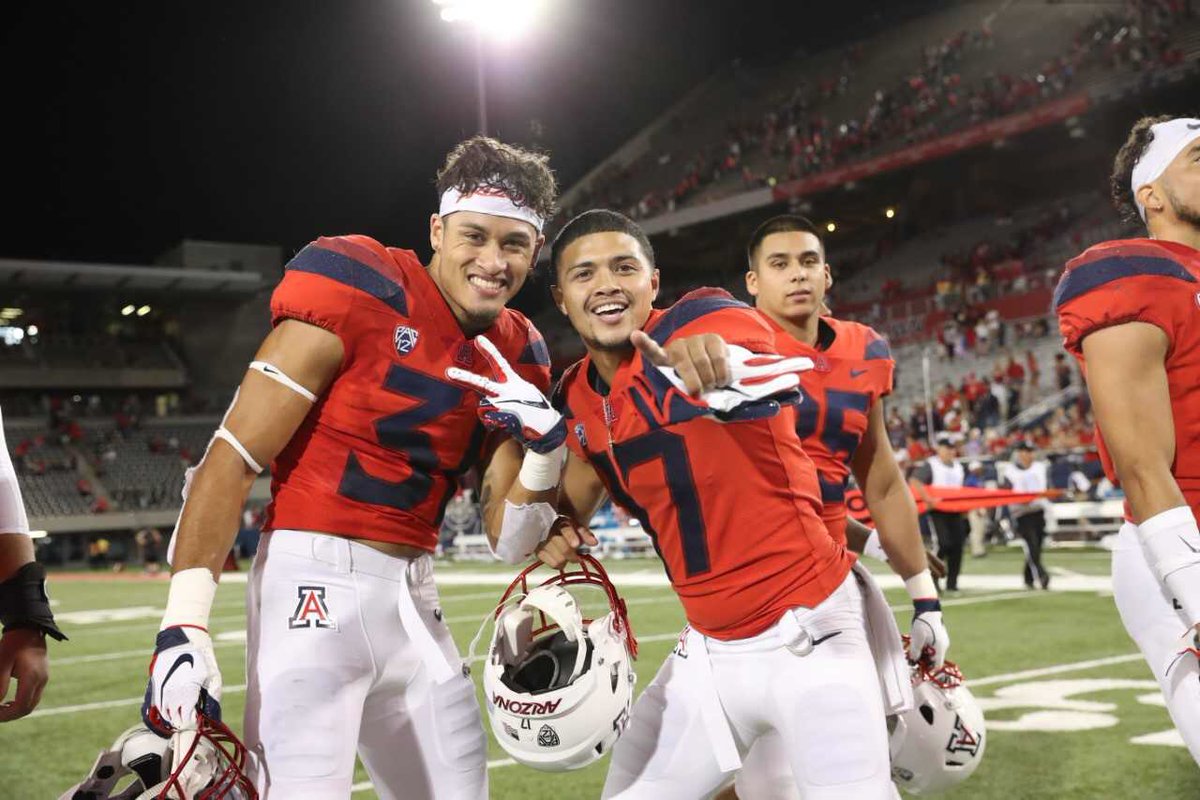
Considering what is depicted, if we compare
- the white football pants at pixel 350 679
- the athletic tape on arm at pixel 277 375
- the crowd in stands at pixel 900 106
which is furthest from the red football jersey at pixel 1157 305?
the crowd in stands at pixel 900 106

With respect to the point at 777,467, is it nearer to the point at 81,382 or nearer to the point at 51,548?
the point at 51,548

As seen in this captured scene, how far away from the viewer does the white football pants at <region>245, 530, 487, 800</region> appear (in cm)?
274

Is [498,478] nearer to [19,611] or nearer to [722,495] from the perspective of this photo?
[722,495]

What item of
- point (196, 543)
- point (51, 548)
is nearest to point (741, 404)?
point (196, 543)

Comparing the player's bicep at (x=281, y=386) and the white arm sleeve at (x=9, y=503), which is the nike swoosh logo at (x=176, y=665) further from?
the white arm sleeve at (x=9, y=503)

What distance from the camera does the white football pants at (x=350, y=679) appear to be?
2742 mm

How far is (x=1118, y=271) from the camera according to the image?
2.91m

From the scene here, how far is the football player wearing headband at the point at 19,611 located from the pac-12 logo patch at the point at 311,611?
Answer: 28.5 inches

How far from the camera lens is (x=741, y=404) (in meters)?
2.47

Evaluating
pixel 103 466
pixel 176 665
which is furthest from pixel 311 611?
pixel 103 466

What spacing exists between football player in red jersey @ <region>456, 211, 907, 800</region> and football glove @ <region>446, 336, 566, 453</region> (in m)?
0.11

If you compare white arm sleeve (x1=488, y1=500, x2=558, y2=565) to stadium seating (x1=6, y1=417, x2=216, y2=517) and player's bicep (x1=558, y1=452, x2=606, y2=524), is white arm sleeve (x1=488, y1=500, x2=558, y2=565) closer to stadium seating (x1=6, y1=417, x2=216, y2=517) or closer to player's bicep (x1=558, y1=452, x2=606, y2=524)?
player's bicep (x1=558, y1=452, x2=606, y2=524)

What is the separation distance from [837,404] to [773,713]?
1545 millimetres

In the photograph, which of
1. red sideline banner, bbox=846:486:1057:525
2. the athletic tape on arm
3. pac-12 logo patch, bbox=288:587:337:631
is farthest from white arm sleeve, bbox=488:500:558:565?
red sideline banner, bbox=846:486:1057:525
